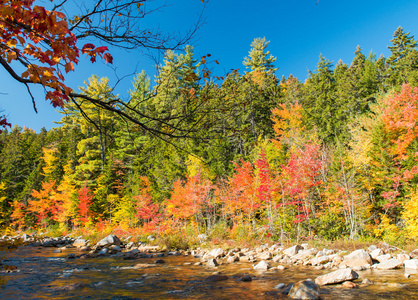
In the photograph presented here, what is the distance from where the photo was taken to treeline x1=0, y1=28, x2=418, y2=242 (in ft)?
17.0

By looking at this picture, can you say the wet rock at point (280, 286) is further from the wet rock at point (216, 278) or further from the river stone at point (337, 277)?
the wet rock at point (216, 278)

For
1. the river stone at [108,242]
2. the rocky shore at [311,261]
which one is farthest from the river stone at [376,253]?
the river stone at [108,242]

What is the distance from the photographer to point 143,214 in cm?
2258

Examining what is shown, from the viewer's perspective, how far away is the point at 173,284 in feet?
24.5

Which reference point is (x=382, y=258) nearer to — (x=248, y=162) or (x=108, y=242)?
(x=248, y=162)

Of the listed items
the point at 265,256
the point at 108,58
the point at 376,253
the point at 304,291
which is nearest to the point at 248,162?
the point at 265,256

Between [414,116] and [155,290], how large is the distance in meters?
20.2

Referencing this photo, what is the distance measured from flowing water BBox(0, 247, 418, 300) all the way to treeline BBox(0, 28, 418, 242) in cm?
401

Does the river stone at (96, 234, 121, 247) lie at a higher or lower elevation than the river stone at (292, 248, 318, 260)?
higher

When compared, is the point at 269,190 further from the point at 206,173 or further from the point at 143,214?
the point at 143,214

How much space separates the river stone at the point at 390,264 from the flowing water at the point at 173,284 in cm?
44

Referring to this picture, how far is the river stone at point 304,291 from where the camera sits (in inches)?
218

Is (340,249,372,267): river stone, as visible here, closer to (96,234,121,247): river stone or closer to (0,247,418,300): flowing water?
(0,247,418,300): flowing water

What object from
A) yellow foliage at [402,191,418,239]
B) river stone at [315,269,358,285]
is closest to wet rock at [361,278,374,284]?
river stone at [315,269,358,285]
